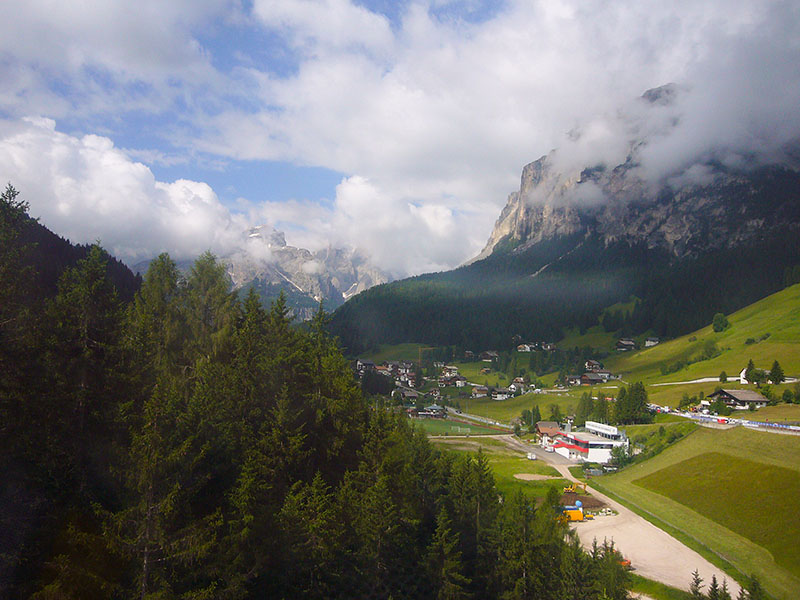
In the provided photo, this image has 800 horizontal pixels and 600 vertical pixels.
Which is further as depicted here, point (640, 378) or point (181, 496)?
point (640, 378)

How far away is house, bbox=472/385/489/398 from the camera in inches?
6275

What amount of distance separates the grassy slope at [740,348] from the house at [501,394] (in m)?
36.3

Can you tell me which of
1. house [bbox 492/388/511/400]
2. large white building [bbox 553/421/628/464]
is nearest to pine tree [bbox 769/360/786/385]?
large white building [bbox 553/421/628/464]

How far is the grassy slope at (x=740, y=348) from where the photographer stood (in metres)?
115

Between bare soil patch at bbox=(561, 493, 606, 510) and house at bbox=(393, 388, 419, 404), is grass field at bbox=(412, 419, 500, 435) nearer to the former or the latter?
house at bbox=(393, 388, 419, 404)

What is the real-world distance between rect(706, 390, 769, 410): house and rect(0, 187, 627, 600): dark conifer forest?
75.2 metres

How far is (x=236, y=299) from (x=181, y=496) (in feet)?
62.9

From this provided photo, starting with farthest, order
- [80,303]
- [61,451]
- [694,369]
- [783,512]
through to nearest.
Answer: [694,369], [783,512], [80,303], [61,451]

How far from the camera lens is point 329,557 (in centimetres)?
2100

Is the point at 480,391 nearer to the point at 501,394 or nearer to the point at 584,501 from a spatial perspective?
the point at 501,394

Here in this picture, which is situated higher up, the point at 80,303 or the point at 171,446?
the point at 80,303

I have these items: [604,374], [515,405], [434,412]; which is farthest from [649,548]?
[604,374]

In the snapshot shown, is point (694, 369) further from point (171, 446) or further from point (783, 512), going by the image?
point (171, 446)

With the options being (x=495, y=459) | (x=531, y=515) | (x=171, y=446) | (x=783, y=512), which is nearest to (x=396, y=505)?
(x=531, y=515)
